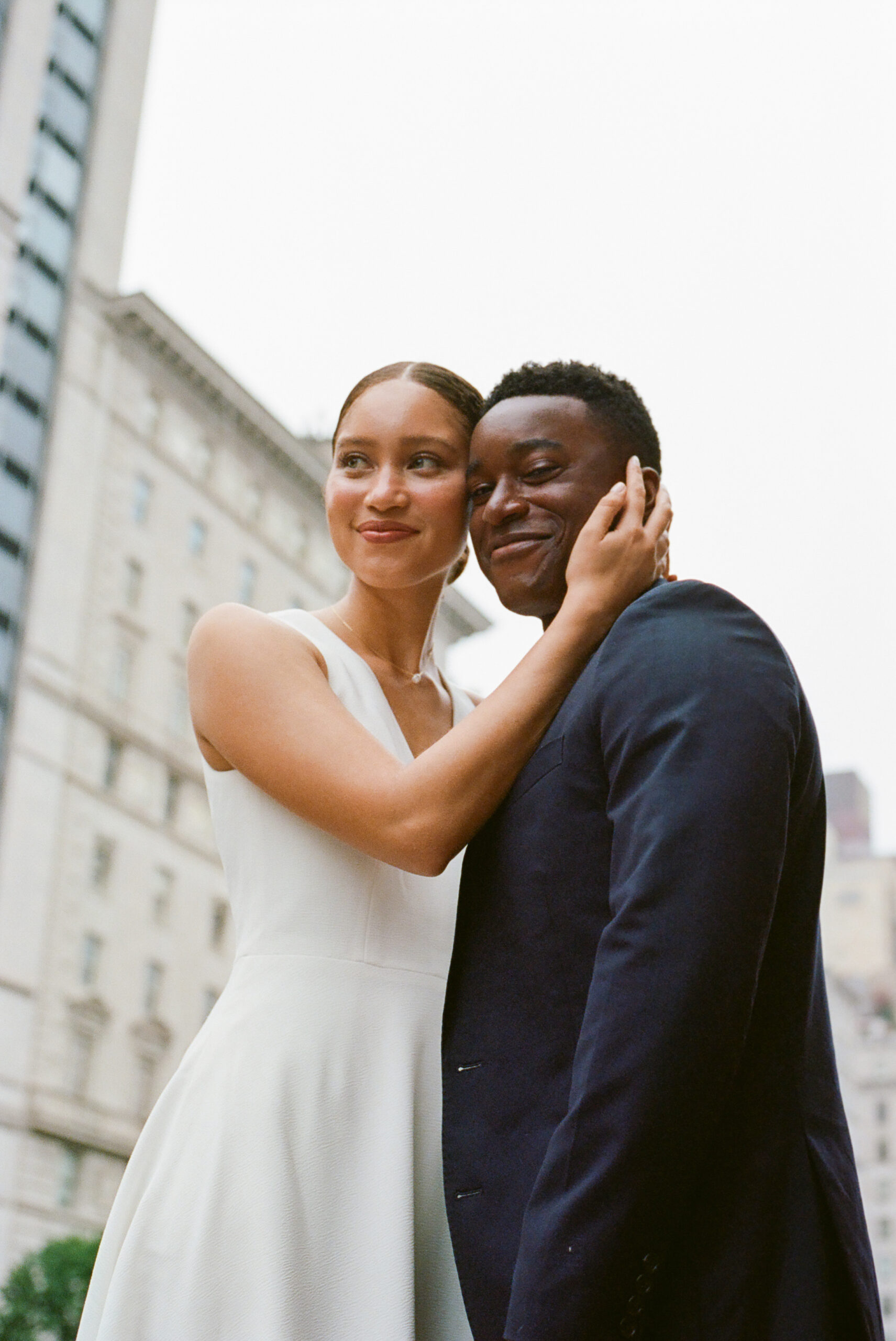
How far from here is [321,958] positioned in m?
2.17

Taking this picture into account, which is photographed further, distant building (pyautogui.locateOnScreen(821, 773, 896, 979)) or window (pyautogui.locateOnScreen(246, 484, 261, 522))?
distant building (pyautogui.locateOnScreen(821, 773, 896, 979))

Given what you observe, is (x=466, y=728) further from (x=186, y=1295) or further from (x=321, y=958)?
(x=186, y=1295)

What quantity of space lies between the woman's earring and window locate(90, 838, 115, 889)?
29.9 metres

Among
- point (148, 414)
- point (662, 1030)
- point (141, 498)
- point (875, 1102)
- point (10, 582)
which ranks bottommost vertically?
point (662, 1030)

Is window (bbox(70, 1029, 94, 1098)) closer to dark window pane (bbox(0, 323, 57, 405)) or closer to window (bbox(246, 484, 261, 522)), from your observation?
window (bbox(246, 484, 261, 522))

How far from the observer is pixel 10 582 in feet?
104

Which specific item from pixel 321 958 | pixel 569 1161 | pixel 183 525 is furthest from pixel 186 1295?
pixel 183 525

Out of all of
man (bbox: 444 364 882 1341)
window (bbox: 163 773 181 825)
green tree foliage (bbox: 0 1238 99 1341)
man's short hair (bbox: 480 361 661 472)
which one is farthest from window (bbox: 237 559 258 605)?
man (bbox: 444 364 882 1341)

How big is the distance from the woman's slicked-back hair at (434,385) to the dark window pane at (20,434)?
30.4 metres

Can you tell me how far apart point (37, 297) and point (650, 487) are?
33.1 metres

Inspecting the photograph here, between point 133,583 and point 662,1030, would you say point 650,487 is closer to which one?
point 662,1030

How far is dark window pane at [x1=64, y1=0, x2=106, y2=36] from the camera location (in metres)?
35.3

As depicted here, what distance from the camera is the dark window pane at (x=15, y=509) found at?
31.8 meters

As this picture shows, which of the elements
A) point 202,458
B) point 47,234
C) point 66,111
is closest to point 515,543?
point 47,234
